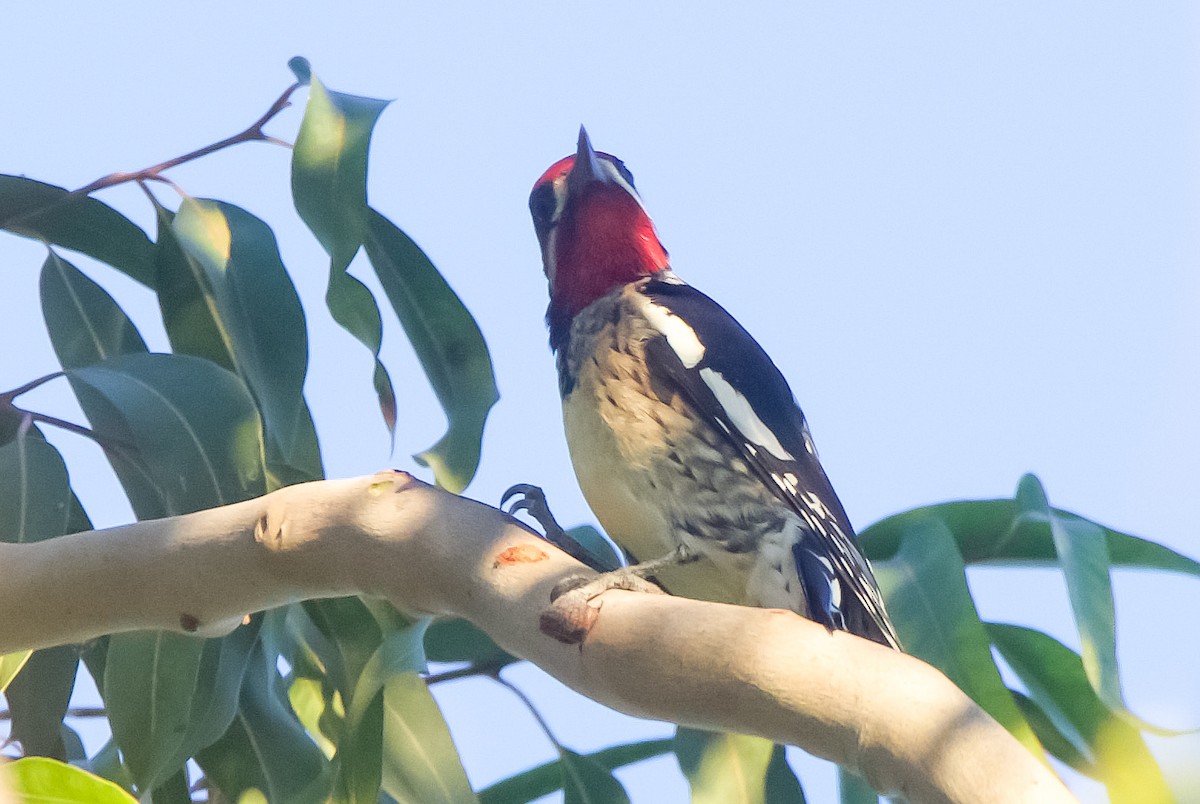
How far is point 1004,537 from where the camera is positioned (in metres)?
1.63

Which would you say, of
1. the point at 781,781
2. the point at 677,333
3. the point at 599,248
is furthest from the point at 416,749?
the point at 599,248

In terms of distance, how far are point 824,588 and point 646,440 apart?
29 centimetres

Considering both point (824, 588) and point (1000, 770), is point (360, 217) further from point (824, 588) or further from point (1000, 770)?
point (1000, 770)

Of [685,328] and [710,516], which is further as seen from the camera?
[685,328]

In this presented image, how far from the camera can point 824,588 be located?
144 cm

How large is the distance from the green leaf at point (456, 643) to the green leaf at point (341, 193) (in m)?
0.33

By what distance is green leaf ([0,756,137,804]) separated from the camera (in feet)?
2.39

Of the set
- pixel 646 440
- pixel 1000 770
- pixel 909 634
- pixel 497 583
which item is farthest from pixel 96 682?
pixel 1000 770

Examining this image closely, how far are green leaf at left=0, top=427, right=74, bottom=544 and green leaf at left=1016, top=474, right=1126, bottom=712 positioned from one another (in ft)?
3.51

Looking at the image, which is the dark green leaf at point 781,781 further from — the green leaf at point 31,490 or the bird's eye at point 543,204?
the bird's eye at point 543,204

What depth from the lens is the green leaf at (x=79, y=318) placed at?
1703 mm

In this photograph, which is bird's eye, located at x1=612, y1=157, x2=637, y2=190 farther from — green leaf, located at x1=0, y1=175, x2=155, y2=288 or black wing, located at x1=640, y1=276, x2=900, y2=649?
green leaf, located at x1=0, y1=175, x2=155, y2=288

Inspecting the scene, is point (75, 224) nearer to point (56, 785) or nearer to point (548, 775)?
point (548, 775)

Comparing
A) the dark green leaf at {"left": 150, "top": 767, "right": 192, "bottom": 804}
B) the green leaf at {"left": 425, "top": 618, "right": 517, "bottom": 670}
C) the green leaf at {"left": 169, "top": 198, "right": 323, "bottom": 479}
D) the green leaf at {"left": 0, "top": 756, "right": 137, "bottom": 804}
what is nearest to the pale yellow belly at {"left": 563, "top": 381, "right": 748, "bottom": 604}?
the green leaf at {"left": 425, "top": 618, "right": 517, "bottom": 670}
